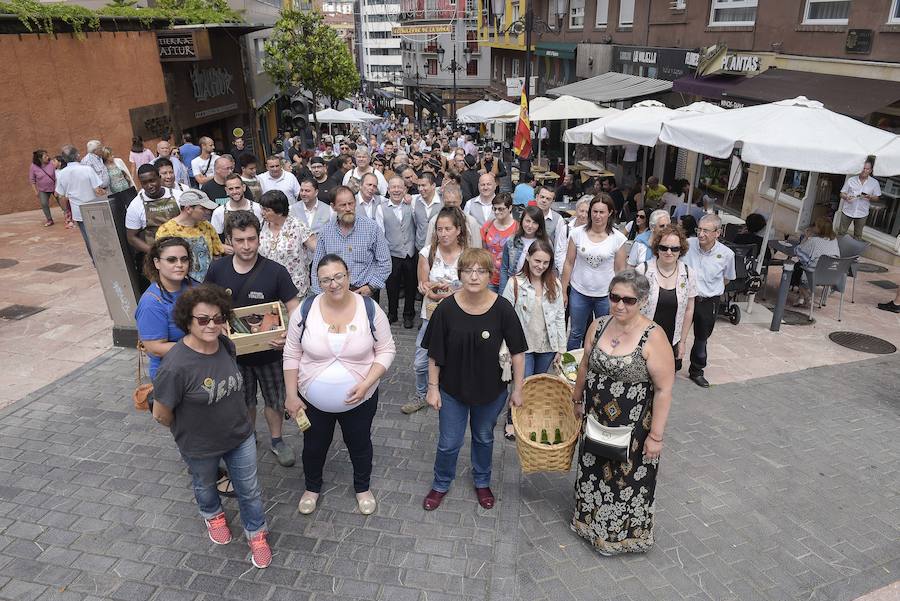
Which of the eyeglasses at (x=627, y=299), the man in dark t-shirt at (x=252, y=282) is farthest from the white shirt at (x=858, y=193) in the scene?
the man in dark t-shirt at (x=252, y=282)

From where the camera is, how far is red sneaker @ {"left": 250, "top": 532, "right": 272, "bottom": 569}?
3812mm

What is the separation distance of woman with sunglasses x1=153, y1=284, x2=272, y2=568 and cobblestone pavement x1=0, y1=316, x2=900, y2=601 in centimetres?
41

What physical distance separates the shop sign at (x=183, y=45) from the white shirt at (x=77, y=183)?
8.02 metres

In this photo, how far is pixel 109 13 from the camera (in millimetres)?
14758

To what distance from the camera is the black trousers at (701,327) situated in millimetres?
6113

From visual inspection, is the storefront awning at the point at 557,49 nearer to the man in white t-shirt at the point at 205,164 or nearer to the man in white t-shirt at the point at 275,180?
the man in white t-shirt at the point at 205,164

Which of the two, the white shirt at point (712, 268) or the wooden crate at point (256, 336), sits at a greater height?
the wooden crate at point (256, 336)

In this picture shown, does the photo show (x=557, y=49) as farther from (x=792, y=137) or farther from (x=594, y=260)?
(x=594, y=260)

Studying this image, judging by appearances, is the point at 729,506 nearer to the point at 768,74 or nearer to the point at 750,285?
the point at 750,285

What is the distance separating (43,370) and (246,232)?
3.90 meters

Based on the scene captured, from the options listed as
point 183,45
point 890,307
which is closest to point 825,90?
point 890,307

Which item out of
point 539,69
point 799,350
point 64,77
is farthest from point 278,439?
point 539,69

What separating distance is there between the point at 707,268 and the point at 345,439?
4.11 meters

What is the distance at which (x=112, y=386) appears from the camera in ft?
19.8
